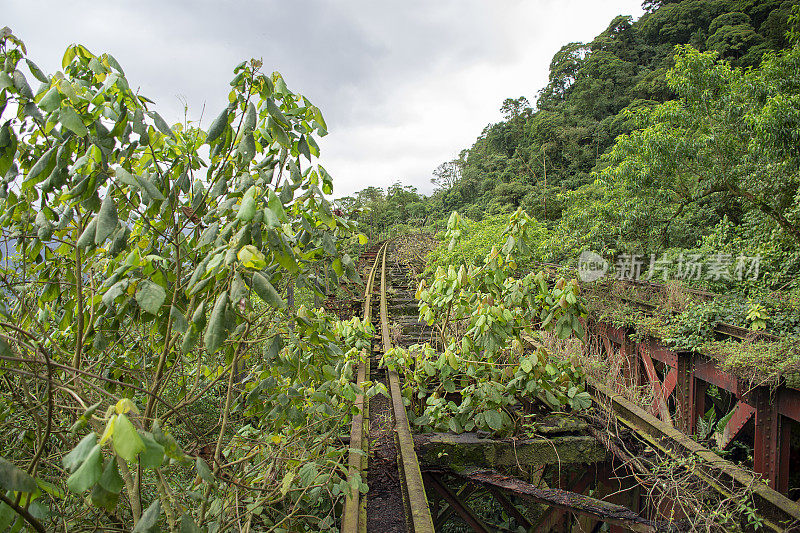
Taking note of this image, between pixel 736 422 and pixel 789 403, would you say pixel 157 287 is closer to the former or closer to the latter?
pixel 789 403

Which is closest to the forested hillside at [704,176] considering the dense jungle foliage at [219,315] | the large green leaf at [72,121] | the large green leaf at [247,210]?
the dense jungle foliage at [219,315]

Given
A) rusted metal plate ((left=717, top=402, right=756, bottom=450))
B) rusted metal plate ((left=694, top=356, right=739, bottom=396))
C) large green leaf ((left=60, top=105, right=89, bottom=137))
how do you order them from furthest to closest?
rusted metal plate ((left=717, top=402, right=756, bottom=450))
rusted metal plate ((left=694, top=356, right=739, bottom=396))
large green leaf ((left=60, top=105, right=89, bottom=137))

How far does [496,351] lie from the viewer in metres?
2.72

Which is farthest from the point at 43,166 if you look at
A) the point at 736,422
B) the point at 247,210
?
the point at 736,422

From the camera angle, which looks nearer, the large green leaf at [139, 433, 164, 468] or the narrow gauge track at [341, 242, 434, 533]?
the large green leaf at [139, 433, 164, 468]

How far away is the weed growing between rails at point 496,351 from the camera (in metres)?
2.64

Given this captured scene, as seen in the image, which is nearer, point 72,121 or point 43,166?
point 72,121

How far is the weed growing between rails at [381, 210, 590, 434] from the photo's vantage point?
264 cm

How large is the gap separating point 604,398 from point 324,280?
100 inches

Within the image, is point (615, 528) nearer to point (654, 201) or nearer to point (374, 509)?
point (374, 509)

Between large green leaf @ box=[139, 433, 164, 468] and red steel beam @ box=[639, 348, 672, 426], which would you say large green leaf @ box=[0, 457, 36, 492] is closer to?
large green leaf @ box=[139, 433, 164, 468]

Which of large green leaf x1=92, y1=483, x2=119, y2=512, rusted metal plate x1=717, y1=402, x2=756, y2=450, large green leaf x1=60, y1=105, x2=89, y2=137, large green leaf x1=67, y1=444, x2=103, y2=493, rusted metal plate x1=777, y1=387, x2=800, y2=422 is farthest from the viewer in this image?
rusted metal plate x1=717, y1=402, x2=756, y2=450

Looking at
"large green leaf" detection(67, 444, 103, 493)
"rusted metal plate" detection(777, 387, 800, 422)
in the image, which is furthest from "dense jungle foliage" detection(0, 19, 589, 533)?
"rusted metal plate" detection(777, 387, 800, 422)

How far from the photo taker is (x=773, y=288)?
301 inches
